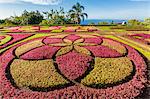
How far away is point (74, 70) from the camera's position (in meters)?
16.9

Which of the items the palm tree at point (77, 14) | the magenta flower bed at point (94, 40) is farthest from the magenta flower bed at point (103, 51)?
the palm tree at point (77, 14)

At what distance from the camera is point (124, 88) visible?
15.1m

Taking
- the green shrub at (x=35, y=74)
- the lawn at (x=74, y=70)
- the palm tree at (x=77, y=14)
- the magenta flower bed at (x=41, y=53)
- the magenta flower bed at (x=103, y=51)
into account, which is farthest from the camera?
the palm tree at (x=77, y=14)

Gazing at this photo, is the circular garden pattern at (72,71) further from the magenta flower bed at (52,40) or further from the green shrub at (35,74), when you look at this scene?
the magenta flower bed at (52,40)

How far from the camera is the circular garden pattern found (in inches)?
583

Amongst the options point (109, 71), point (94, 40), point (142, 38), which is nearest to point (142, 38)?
point (142, 38)

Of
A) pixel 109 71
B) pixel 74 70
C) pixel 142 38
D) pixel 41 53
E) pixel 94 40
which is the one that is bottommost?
pixel 109 71

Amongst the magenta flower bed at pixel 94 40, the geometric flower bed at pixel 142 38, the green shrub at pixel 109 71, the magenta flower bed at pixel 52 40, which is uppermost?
the magenta flower bed at pixel 52 40

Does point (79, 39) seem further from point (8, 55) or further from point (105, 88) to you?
point (105, 88)

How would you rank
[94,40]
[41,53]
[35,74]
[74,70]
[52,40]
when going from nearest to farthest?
[35,74], [74,70], [41,53], [94,40], [52,40]

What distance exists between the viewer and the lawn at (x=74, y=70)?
582 inches

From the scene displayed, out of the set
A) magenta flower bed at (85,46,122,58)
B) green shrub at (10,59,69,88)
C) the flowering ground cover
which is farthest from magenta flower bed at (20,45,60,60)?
the flowering ground cover

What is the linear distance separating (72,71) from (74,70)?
0.18 meters

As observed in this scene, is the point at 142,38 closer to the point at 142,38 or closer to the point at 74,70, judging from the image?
the point at 142,38
